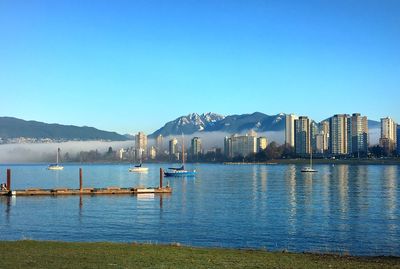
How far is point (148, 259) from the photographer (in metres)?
22.5

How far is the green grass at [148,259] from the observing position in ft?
68.5

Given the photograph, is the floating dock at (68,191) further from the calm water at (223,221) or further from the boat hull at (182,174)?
the boat hull at (182,174)

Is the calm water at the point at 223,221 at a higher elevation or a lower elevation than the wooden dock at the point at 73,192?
lower

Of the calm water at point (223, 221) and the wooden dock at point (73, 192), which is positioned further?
the wooden dock at point (73, 192)

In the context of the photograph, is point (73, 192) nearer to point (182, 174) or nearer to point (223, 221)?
point (223, 221)

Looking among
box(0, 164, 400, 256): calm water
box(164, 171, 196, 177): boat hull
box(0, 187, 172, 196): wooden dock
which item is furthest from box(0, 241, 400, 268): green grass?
box(164, 171, 196, 177): boat hull

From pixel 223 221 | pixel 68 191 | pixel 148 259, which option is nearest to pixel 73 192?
pixel 68 191

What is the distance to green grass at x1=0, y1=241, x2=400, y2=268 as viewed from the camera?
20.9m

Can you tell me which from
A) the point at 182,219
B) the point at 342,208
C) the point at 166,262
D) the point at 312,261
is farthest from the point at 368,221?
the point at 166,262

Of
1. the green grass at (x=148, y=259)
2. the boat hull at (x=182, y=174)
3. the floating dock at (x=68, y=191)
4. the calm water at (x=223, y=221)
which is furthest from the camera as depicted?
the boat hull at (x=182, y=174)

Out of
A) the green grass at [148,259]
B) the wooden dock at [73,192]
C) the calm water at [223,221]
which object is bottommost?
the calm water at [223,221]

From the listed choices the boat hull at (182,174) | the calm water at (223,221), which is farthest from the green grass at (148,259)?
the boat hull at (182,174)

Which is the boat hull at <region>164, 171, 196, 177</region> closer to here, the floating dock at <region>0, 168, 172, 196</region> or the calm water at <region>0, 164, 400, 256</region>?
the floating dock at <region>0, 168, 172, 196</region>

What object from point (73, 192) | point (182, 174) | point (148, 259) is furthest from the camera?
point (182, 174)
